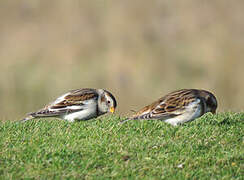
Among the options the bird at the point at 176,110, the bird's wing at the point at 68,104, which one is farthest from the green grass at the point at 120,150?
the bird's wing at the point at 68,104

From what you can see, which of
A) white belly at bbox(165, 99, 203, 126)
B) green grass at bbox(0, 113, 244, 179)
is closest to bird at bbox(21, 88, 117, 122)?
green grass at bbox(0, 113, 244, 179)

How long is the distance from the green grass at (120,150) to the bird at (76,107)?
0.44m

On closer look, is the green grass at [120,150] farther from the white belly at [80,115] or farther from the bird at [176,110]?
the white belly at [80,115]

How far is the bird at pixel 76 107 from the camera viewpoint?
40.4 feet

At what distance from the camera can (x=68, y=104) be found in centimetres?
1241

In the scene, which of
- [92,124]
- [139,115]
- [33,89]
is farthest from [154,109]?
[33,89]

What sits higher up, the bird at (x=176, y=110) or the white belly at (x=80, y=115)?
the bird at (x=176, y=110)

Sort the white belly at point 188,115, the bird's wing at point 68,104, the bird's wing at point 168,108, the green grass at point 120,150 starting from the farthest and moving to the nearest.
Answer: the bird's wing at point 68,104 < the white belly at point 188,115 < the bird's wing at point 168,108 < the green grass at point 120,150

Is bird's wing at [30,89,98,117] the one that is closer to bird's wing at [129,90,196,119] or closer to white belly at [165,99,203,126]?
bird's wing at [129,90,196,119]

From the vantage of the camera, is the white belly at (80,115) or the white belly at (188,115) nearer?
the white belly at (188,115)

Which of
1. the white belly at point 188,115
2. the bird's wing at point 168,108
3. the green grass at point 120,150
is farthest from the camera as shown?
the white belly at point 188,115

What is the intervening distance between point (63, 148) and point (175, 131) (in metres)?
2.11

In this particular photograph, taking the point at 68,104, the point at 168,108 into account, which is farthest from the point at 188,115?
the point at 68,104

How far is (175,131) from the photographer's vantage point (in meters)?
11.1
